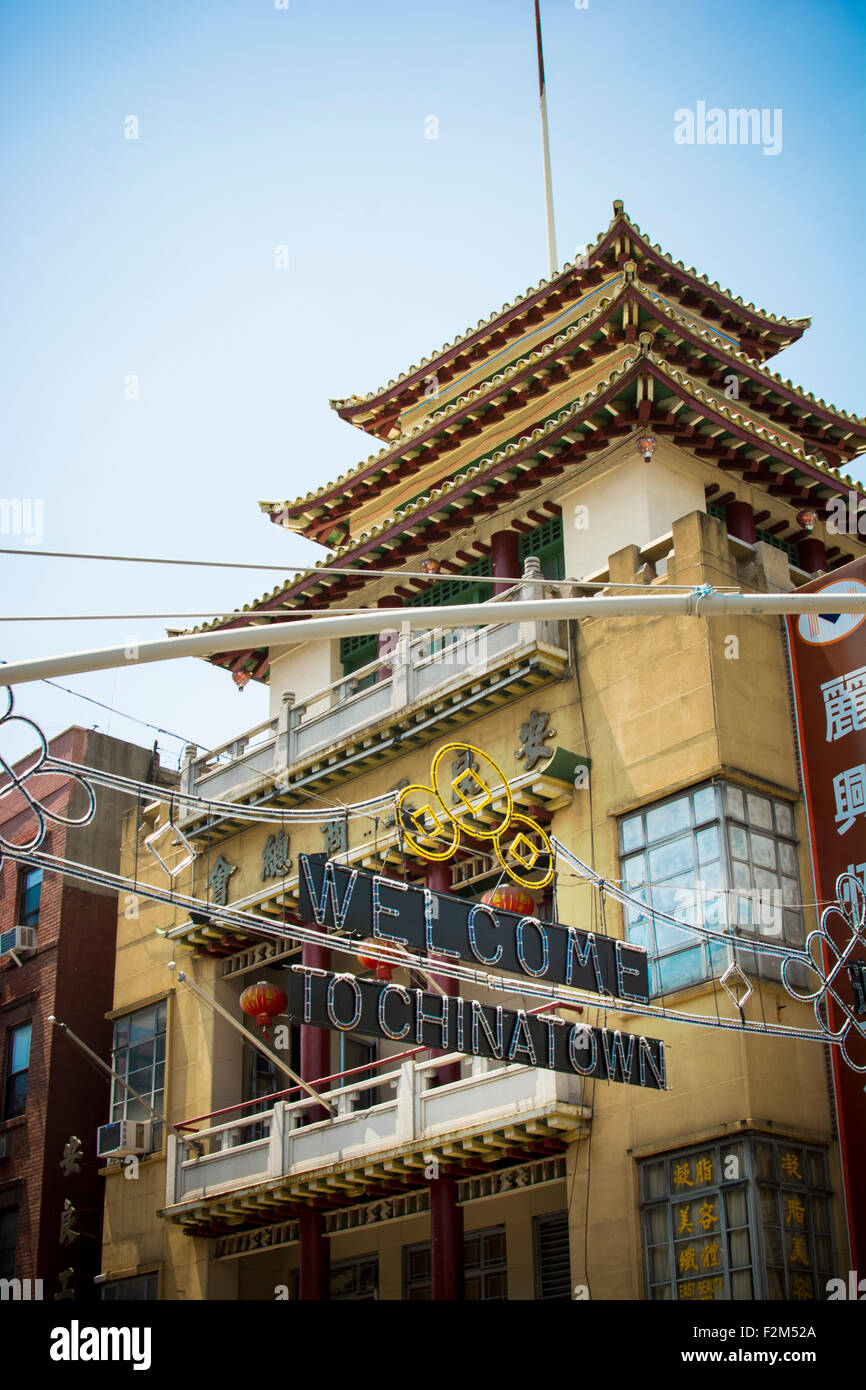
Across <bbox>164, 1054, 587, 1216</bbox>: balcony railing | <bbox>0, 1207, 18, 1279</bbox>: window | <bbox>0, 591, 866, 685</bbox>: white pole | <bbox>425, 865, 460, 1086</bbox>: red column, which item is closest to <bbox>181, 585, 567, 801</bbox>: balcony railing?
<bbox>425, 865, 460, 1086</bbox>: red column

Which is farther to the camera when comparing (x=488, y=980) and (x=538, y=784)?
(x=538, y=784)

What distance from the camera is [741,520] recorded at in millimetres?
28234

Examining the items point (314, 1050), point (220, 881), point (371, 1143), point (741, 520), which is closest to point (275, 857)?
point (220, 881)

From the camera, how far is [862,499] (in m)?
29.5

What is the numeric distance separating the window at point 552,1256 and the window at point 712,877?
5.47 m

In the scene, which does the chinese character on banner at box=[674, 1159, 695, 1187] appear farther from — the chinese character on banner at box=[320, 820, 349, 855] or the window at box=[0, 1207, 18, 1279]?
the window at box=[0, 1207, 18, 1279]

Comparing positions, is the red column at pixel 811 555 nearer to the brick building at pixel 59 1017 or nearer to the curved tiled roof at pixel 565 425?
the curved tiled roof at pixel 565 425

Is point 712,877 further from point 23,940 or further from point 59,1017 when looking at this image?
point 23,940

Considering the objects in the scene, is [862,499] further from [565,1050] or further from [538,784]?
[565,1050]

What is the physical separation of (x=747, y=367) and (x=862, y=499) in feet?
10.5

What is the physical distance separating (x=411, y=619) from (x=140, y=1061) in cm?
2089

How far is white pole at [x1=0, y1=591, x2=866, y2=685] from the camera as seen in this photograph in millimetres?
11742
